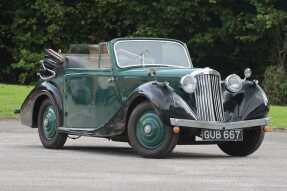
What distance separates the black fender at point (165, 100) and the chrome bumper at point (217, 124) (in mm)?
113

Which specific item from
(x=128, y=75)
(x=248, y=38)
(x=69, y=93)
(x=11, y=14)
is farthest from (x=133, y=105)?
(x=11, y=14)

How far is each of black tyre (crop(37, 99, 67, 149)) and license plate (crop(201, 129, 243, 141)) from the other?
9.63 ft

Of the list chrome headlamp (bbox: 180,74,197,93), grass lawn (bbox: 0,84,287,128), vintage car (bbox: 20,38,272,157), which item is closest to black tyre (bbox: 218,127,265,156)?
vintage car (bbox: 20,38,272,157)

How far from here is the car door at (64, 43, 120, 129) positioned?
14430mm

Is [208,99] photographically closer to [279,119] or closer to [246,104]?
[246,104]

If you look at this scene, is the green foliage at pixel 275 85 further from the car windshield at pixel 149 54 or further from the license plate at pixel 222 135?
the license plate at pixel 222 135

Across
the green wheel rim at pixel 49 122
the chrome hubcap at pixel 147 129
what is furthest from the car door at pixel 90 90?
the chrome hubcap at pixel 147 129

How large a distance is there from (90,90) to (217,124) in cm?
238

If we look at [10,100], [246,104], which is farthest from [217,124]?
[10,100]

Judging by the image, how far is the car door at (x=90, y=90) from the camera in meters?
14.4

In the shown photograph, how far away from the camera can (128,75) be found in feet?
46.6

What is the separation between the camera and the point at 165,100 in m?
13.3

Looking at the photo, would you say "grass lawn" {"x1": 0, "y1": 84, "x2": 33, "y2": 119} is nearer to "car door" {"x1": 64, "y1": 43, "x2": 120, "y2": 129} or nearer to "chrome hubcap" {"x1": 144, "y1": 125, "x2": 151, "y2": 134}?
"car door" {"x1": 64, "y1": 43, "x2": 120, "y2": 129}

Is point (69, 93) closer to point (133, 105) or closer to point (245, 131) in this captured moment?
point (133, 105)
